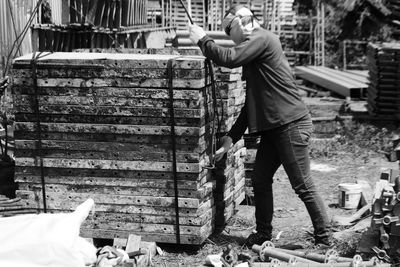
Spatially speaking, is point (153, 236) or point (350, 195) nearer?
point (153, 236)

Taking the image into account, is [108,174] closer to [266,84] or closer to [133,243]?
[133,243]

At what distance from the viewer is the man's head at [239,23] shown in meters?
6.83

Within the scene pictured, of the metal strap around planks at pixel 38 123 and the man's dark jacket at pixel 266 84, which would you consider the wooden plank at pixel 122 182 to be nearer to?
the metal strap around planks at pixel 38 123

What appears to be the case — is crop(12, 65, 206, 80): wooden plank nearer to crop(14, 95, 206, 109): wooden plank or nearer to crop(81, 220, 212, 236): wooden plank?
crop(14, 95, 206, 109): wooden plank

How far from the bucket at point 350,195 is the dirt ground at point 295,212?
100 mm

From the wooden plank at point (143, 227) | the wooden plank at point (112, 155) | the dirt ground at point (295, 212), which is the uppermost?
the wooden plank at point (112, 155)

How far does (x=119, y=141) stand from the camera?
6789 millimetres

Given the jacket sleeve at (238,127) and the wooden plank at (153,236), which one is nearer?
the wooden plank at (153,236)

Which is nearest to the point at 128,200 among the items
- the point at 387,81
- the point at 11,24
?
the point at 11,24

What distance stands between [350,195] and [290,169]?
87.4 inches

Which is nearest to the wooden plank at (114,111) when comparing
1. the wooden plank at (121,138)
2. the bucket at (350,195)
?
the wooden plank at (121,138)

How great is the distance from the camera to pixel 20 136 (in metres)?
6.96

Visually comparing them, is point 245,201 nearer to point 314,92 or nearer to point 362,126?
point 362,126

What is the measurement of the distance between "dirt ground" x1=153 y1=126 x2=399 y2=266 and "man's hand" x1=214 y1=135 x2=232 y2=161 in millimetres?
843
